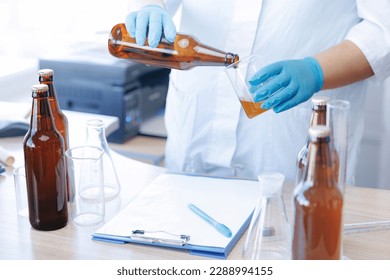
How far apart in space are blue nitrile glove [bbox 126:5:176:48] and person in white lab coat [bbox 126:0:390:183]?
0.19 feet

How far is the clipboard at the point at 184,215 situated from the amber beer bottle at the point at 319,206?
25cm

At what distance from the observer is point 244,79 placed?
1.21m

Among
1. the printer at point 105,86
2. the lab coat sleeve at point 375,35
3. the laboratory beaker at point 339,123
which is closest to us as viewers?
the laboratory beaker at point 339,123

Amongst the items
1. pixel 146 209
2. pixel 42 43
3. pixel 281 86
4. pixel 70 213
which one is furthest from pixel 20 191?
pixel 42 43

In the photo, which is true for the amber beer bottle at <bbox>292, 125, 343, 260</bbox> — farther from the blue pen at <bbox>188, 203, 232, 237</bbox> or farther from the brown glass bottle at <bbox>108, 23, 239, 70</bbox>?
→ the brown glass bottle at <bbox>108, 23, 239, 70</bbox>

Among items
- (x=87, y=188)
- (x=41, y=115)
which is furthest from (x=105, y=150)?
(x=41, y=115)

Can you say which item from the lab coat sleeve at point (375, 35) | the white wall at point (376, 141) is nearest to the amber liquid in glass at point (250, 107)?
the lab coat sleeve at point (375, 35)

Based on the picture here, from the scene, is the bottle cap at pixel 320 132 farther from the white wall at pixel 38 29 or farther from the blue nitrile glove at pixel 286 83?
the white wall at pixel 38 29

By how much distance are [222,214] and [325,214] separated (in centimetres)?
41

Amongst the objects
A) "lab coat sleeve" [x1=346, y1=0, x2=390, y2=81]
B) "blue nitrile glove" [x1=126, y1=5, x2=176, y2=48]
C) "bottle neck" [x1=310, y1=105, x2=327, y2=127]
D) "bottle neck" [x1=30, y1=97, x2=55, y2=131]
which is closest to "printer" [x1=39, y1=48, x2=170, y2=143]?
"blue nitrile glove" [x1=126, y1=5, x2=176, y2=48]

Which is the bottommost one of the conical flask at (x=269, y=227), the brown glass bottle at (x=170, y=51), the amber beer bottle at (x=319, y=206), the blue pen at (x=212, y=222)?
the blue pen at (x=212, y=222)

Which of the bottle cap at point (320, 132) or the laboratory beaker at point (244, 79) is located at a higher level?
the bottle cap at point (320, 132)

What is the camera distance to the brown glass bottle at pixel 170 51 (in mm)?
1292

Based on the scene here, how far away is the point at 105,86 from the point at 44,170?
1259mm
